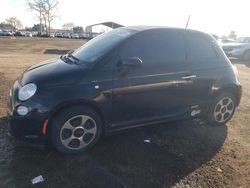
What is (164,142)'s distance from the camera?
435cm

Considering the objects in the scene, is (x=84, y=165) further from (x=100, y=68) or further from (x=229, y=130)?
(x=229, y=130)

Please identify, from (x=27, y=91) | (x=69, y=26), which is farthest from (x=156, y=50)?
(x=69, y=26)

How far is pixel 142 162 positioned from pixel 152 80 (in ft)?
4.08

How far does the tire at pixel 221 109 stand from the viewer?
496 centimetres

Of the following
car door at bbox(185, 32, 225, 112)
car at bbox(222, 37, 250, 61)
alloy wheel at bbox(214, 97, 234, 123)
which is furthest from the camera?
car at bbox(222, 37, 250, 61)

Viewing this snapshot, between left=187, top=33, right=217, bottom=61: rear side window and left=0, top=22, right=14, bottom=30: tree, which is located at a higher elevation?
left=0, top=22, right=14, bottom=30: tree

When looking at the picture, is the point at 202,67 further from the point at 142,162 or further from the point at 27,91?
the point at 27,91

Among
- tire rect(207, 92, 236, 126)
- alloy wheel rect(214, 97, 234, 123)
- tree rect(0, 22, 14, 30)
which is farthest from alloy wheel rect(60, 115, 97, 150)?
tree rect(0, 22, 14, 30)

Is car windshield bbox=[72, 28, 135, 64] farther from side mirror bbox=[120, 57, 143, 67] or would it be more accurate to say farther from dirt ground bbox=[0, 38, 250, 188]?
dirt ground bbox=[0, 38, 250, 188]

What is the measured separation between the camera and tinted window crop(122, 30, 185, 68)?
4027 millimetres

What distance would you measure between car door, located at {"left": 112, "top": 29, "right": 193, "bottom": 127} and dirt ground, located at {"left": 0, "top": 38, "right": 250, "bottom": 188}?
1.46 ft

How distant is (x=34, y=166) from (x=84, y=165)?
25.8 inches

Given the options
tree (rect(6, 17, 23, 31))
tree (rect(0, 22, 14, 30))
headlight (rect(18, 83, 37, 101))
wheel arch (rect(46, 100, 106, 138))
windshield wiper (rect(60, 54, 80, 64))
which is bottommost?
wheel arch (rect(46, 100, 106, 138))

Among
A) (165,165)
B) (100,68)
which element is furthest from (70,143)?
(165,165)
